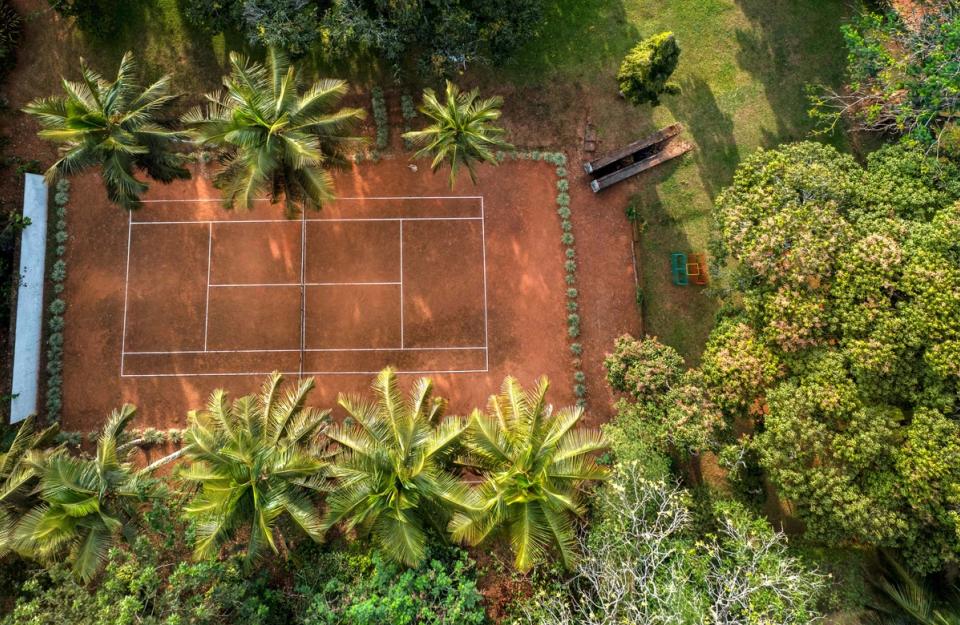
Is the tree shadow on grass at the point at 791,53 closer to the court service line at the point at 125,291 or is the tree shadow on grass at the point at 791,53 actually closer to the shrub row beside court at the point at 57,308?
the court service line at the point at 125,291

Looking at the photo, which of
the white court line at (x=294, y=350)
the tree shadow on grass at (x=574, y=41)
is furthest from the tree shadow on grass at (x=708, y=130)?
the white court line at (x=294, y=350)

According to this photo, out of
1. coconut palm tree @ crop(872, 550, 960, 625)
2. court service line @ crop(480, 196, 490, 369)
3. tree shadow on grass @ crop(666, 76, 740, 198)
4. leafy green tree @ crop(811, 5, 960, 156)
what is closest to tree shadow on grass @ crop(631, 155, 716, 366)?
tree shadow on grass @ crop(666, 76, 740, 198)

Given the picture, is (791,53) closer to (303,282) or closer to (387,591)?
(303,282)

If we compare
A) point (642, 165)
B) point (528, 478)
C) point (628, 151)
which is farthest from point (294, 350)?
point (642, 165)

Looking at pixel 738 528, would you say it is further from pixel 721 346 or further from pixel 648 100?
pixel 648 100

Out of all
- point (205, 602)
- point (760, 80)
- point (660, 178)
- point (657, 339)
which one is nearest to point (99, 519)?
point (205, 602)
